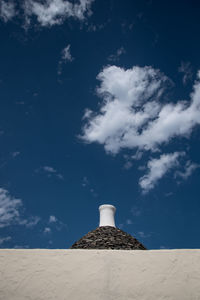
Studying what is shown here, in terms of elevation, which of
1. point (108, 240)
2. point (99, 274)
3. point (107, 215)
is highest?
point (107, 215)

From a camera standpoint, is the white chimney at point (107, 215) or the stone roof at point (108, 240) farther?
the white chimney at point (107, 215)

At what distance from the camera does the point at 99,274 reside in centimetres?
298

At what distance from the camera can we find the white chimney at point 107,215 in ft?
62.8

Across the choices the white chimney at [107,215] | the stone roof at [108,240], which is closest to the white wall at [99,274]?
the stone roof at [108,240]

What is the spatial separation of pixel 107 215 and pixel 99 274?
55.5ft

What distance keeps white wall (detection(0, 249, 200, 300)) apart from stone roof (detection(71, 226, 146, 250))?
45.4ft

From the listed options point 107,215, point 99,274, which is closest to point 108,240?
point 107,215

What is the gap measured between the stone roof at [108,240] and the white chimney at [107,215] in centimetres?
58

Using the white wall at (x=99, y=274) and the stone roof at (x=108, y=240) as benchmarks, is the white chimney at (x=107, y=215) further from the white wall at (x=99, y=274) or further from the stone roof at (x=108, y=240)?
the white wall at (x=99, y=274)

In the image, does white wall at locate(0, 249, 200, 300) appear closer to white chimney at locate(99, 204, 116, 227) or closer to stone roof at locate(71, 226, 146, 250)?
stone roof at locate(71, 226, 146, 250)

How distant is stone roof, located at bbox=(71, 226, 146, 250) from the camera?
646 inches

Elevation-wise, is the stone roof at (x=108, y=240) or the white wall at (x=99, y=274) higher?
the stone roof at (x=108, y=240)

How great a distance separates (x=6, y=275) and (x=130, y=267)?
164cm

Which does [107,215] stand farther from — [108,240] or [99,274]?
[99,274]
